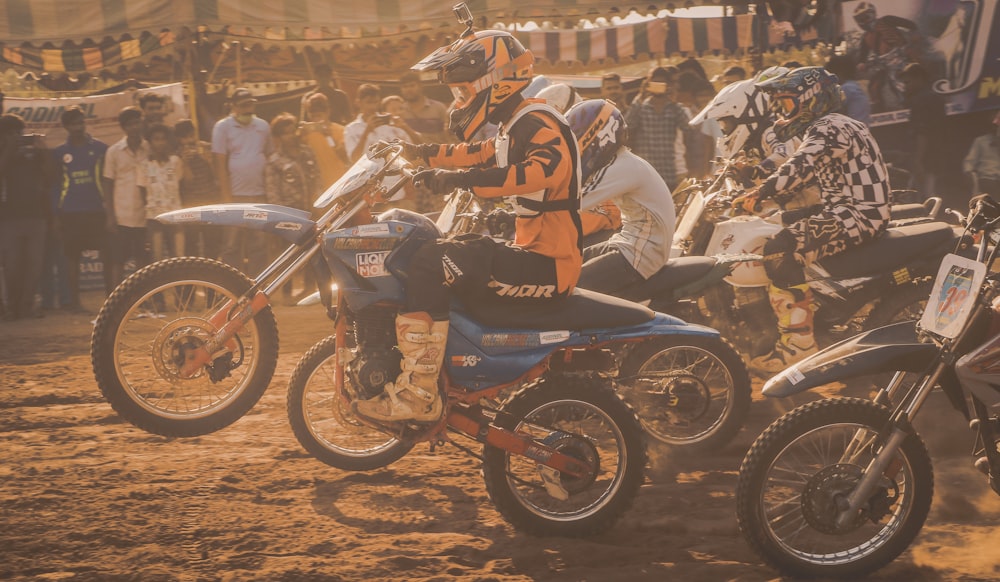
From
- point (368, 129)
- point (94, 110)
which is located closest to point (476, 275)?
point (368, 129)

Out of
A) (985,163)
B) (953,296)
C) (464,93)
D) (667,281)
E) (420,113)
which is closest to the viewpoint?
(953,296)

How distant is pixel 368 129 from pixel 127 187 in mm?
2762

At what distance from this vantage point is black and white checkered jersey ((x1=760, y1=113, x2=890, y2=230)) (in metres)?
6.91

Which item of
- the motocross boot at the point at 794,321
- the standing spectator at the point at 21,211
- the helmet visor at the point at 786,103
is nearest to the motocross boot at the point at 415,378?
the motocross boot at the point at 794,321

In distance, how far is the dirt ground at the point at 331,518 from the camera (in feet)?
14.5

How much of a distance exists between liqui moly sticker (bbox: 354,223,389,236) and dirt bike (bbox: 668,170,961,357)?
1995 millimetres

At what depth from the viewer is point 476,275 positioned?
16.2ft

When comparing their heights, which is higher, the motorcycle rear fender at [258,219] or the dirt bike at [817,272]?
the motorcycle rear fender at [258,219]

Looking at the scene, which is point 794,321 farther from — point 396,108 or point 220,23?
point 220,23

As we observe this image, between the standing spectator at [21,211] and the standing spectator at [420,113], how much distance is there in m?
3.71

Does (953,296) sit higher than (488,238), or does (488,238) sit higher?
(488,238)

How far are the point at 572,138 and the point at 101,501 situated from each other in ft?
9.20

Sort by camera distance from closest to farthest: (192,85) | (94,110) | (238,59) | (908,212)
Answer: (908,212)
(192,85)
(94,110)
(238,59)

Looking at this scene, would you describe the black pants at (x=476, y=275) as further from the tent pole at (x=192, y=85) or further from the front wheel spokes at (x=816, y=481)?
the tent pole at (x=192, y=85)
